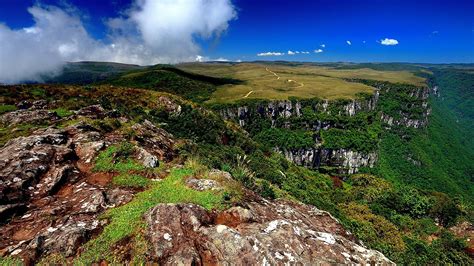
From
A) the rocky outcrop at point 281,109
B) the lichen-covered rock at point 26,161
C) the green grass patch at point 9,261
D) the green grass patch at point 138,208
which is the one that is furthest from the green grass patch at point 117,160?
the rocky outcrop at point 281,109

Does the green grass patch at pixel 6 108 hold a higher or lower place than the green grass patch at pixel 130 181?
higher

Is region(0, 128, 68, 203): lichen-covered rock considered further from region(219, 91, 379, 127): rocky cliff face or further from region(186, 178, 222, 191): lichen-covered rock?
region(219, 91, 379, 127): rocky cliff face

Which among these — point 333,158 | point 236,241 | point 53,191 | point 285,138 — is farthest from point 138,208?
point 333,158

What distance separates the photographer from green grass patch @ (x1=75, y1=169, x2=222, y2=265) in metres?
10.9

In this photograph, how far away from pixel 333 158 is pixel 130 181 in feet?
494

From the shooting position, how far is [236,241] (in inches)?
466

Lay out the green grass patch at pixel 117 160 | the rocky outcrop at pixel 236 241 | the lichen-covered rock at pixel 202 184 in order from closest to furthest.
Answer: the rocky outcrop at pixel 236 241
the lichen-covered rock at pixel 202 184
the green grass patch at pixel 117 160

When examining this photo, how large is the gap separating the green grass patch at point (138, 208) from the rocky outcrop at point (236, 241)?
25.1 inches

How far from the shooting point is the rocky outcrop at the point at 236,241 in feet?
36.8

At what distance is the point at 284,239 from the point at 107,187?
9.60 meters

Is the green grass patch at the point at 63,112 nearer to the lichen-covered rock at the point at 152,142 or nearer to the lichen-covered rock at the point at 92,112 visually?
the lichen-covered rock at the point at 92,112

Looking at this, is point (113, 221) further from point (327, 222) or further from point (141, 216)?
point (327, 222)

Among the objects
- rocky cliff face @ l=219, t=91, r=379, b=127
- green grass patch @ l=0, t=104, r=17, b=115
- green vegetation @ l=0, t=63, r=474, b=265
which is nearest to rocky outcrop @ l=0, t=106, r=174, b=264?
green vegetation @ l=0, t=63, r=474, b=265

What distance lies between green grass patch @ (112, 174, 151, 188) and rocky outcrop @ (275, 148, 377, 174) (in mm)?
139396
